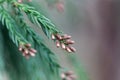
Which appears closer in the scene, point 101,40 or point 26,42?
point 26,42

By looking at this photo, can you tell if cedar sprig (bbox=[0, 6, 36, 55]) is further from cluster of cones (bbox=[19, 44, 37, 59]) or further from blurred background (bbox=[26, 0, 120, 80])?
blurred background (bbox=[26, 0, 120, 80])

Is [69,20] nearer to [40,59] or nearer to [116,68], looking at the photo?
[40,59]

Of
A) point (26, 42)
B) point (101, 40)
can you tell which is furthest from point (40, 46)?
point (101, 40)

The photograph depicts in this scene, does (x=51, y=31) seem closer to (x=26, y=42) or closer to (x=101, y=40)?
(x=26, y=42)

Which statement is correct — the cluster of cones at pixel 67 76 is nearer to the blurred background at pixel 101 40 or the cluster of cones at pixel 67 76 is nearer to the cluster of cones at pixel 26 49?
the cluster of cones at pixel 26 49

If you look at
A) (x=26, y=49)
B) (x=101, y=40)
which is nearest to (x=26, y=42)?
(x=26, y=49)

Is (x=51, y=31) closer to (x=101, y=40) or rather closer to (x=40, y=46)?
(x=40, y=46)

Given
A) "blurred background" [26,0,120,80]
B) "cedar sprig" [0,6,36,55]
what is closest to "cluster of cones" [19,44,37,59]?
"cedar sprig" [0,6,36,55]

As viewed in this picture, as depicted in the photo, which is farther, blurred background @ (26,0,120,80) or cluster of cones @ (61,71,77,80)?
blurred background @ (26,0,120,80)

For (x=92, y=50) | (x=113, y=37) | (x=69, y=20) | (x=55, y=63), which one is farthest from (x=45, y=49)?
(x=113, y=37)

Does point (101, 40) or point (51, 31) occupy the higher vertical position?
point (101, 40)

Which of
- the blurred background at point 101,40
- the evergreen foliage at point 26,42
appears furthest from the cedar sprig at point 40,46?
the blurred background at point 101,40
